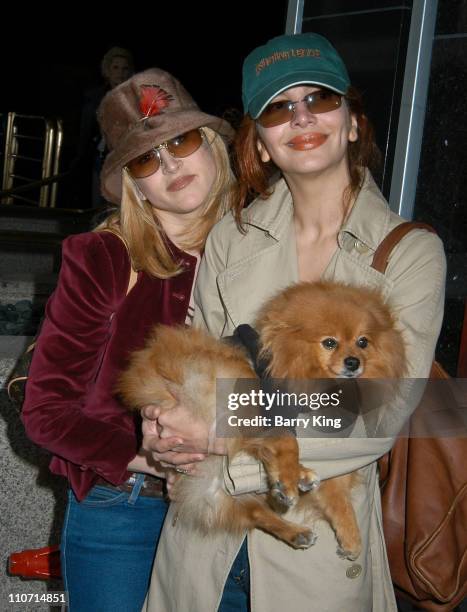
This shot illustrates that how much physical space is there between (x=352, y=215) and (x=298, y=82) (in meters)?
0.36

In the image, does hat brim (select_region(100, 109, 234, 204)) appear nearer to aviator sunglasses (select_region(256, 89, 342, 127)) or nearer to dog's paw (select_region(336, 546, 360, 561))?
aviator sunglasses (select_region(256, 89, 342, 127))

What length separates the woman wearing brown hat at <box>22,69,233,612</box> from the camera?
86.3 inches

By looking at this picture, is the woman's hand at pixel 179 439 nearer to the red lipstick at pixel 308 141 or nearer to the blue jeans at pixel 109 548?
the blue jeans at pixel 109 548

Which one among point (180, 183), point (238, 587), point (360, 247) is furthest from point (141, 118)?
point (238, 587)

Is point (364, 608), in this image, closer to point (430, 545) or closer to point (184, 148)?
point (430, 545)

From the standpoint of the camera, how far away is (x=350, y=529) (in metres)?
1.92

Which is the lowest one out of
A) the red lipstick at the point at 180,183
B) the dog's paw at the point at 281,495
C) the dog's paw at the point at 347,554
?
the dog's paw at the point at 347,554

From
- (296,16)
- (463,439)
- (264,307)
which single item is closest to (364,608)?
(463,439)

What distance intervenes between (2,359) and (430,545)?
1.82 m

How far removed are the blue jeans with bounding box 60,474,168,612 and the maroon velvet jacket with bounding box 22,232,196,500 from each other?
7 cm

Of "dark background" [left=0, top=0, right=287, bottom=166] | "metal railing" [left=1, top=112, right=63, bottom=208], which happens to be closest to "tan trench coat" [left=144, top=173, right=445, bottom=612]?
"metal railing" [left=1, top=112, right=63, bottom=208]

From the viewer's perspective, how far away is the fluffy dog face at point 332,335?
6.08 feet

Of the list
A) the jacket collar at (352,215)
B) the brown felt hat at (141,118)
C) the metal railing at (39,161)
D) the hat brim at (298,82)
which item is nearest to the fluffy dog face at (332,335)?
the jacket collar at (352,215)

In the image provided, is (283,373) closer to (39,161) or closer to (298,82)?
(298,82)
